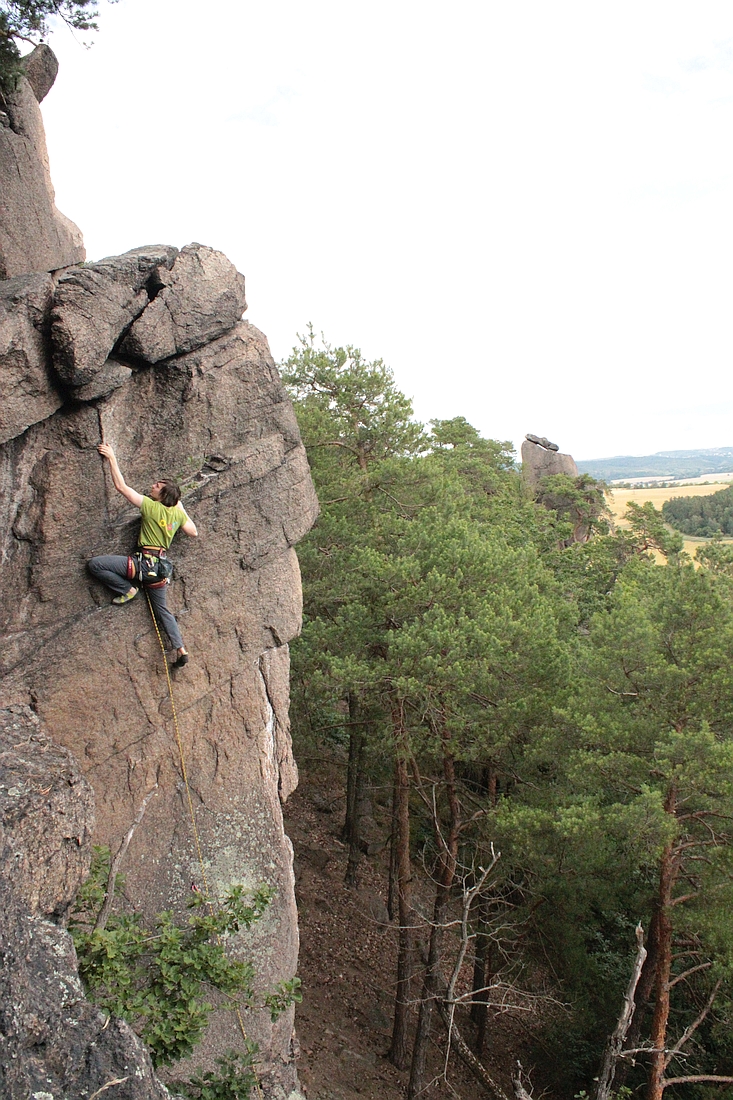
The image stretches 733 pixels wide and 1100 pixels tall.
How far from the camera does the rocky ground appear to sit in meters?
12.5

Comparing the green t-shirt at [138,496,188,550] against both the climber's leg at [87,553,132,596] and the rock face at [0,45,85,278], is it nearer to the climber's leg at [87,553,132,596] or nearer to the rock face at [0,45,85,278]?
the climber's leg at [87,553,132,596]

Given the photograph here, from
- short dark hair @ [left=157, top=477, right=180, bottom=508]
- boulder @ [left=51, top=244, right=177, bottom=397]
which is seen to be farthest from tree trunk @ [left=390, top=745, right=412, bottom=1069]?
boulder @ [left=51, top=244, right=177, bottom=397]

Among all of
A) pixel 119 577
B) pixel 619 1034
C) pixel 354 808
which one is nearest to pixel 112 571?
pixel 119 577

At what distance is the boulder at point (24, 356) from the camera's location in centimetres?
657

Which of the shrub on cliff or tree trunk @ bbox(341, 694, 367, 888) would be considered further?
tree trunk @ bbox(341, 694, 367, 888)

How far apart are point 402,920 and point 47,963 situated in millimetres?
9043

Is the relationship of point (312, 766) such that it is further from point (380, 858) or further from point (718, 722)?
point (718, 722)

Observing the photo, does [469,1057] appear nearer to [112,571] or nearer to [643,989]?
[643,989]

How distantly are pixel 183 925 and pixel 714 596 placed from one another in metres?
7.89

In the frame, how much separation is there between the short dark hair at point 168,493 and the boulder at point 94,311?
1.09 m

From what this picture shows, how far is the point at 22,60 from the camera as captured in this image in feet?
27.3

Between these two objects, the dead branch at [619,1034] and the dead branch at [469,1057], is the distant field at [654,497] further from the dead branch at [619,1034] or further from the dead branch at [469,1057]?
the dead branch at [619,1034]

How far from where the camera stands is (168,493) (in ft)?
24.3

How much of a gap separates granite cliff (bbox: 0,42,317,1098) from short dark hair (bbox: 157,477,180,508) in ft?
1.62
